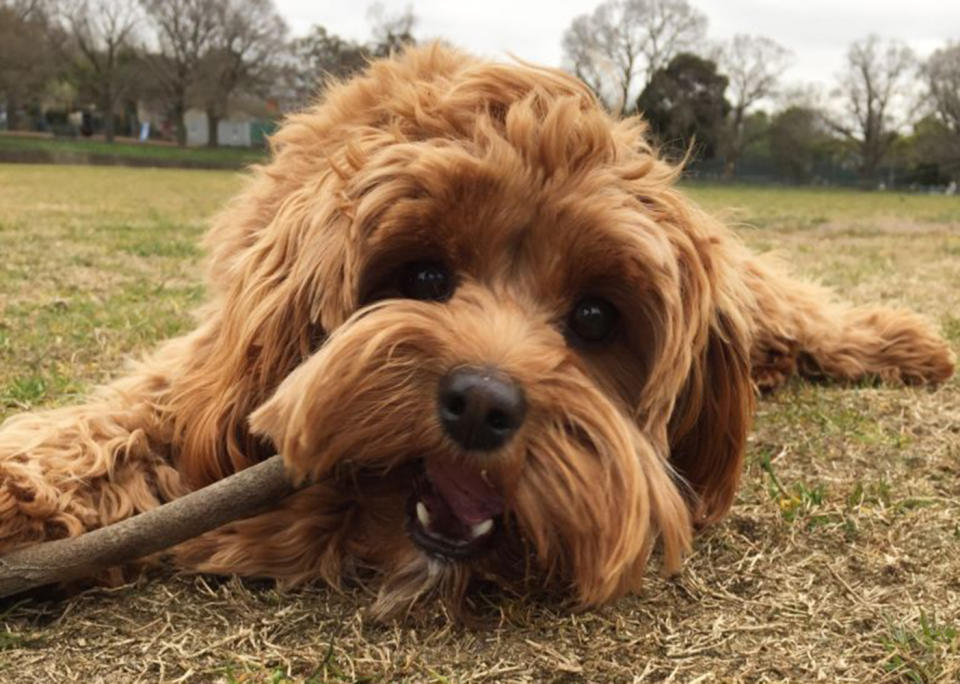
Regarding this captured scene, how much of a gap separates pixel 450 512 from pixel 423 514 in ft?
0.27

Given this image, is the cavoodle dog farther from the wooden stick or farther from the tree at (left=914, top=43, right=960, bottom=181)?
the tree at (left=914, top=43, right=960, bottom=181)

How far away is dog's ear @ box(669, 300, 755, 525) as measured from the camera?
2.55m

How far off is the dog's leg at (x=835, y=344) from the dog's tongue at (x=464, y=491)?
2388 mm

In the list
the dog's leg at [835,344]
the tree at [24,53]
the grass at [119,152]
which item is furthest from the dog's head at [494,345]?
the tree at [24,53]

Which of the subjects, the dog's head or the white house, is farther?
the white house

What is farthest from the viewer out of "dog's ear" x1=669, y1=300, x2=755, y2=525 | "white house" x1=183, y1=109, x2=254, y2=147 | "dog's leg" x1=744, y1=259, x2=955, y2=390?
"white house" x1=183, y1=109, x2=254, y2=147

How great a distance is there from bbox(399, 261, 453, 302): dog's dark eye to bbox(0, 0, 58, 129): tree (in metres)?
55.1

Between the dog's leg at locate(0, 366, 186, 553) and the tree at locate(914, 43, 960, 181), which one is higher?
the tree at locate(914, 43, 960, 181)

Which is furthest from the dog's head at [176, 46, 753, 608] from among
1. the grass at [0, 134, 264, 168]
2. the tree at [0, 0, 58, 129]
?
the tree at [0, 0, 58, 129]

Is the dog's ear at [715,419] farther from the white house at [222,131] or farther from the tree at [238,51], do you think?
the white house at [222,131]

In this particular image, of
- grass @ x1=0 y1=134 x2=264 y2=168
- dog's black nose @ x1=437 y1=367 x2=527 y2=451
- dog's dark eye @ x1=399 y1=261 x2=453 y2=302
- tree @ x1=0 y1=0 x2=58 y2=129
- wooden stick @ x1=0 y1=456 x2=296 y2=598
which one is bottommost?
grass @ x1=0 y1=134 x2=264 y2=168

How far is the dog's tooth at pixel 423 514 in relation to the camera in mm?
2311

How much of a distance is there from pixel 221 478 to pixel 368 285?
0.62 meters

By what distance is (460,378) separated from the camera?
1.96 metres
